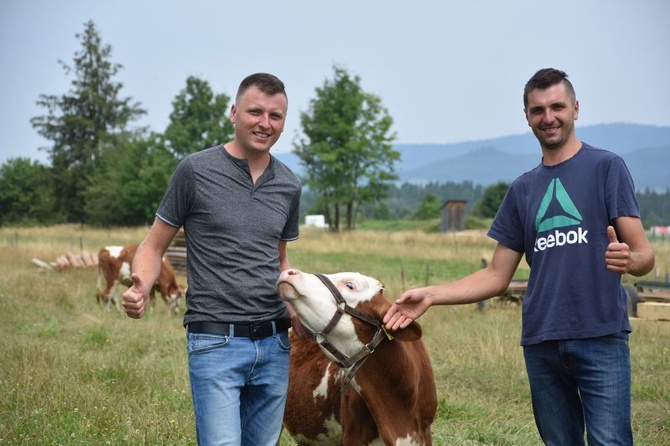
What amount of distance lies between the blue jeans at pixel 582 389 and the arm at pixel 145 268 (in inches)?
72.9

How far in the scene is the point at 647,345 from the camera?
31.2 ft

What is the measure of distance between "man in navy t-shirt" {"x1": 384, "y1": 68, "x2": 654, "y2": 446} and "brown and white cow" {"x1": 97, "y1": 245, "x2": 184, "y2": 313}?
1191 cm

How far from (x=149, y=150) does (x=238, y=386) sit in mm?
53685

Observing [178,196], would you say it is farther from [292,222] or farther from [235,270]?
[292,222]

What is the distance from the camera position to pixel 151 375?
7.52 m

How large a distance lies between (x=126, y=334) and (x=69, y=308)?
357cm

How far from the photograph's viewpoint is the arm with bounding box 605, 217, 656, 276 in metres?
3.02

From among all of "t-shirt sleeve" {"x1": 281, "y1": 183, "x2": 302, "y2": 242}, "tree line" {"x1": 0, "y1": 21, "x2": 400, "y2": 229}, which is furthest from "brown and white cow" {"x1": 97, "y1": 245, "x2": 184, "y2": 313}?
"tree line" {"x1": 0, "y1": 21, "x2": 400, "y2": 229}

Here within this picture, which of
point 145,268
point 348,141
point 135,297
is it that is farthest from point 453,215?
point 135,297

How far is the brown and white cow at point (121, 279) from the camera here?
14.8 metres

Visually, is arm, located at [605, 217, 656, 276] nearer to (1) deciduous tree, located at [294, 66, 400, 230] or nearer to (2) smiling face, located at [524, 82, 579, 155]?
(2) smiling face, located at [524, 82, 579, 155]

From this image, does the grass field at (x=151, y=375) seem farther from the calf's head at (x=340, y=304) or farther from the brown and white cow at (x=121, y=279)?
the calf's head at (x=340, y=304)

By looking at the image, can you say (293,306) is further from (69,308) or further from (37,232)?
(37,232)

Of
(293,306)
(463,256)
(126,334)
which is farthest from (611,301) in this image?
(463,256)
